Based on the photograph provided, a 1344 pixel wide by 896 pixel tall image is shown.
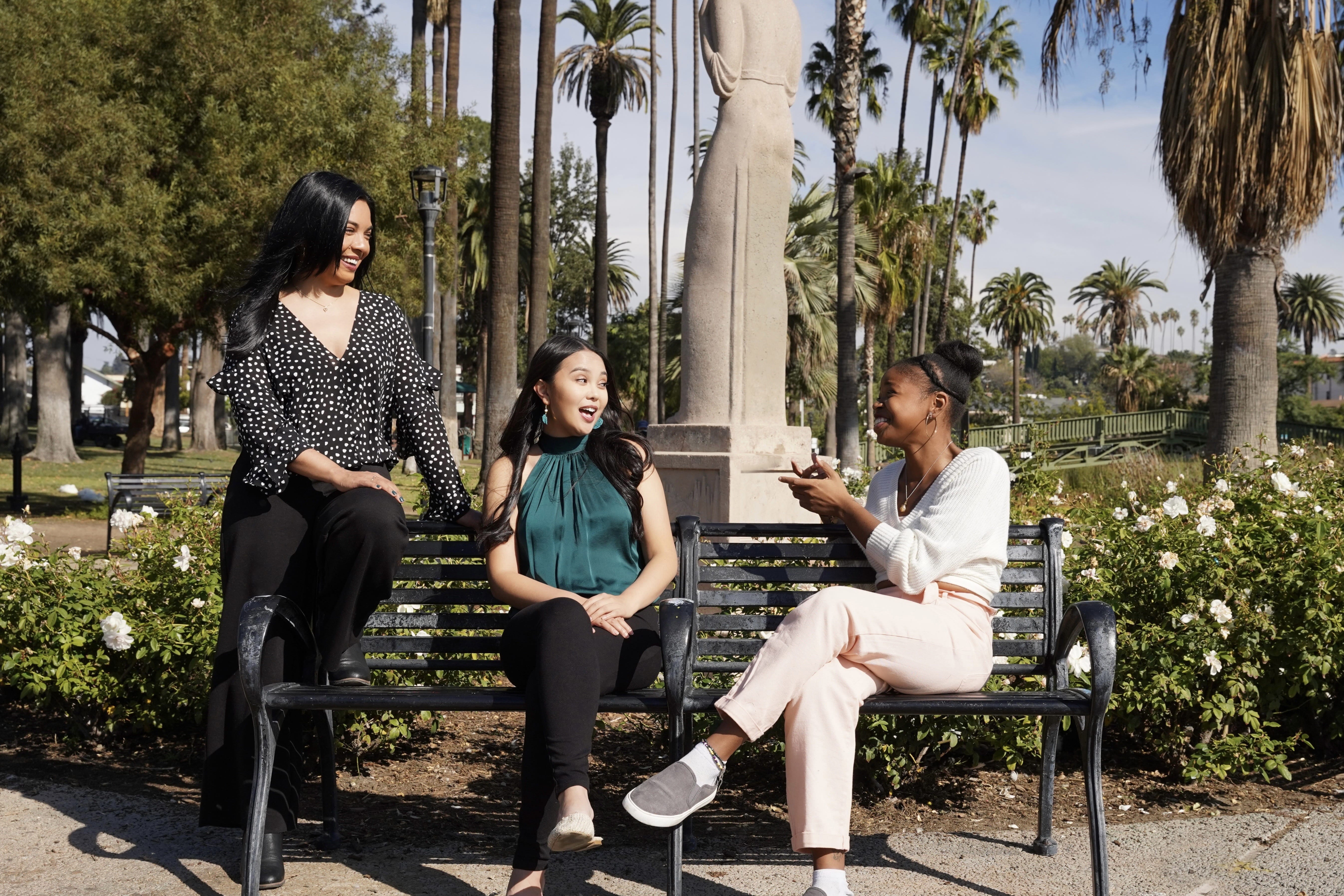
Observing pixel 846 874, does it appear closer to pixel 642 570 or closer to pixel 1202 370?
pixel 642 570

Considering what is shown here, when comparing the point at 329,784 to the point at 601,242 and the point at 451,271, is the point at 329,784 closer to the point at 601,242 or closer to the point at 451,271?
the point at 451,271

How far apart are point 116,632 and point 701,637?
2009mm

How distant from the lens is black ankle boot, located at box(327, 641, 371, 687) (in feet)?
10.8

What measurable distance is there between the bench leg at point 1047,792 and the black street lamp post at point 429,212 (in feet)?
37.0

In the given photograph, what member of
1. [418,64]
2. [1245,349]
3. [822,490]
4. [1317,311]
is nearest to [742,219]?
[822,490]

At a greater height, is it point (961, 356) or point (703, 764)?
point (961, 356)

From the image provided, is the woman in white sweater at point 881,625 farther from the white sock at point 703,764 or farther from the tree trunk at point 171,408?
the tree trunk at point 171,408

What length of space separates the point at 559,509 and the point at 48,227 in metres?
12.4

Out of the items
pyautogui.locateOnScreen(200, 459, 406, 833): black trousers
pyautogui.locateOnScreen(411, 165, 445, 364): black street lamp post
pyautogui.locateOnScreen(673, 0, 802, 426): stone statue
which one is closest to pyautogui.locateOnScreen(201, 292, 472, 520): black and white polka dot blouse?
pyautogui.locateOnScreen(200, 459, 406, 833): black trousers

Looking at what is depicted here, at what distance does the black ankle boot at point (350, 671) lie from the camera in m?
3.29

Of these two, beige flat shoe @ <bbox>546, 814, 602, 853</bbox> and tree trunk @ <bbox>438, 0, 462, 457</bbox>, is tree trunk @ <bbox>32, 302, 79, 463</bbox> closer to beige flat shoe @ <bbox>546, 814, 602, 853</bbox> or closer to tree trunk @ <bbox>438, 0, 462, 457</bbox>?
tree trunk @ <bbox>438, 0, 462, 457</bbox>

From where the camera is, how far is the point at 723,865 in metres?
3.46

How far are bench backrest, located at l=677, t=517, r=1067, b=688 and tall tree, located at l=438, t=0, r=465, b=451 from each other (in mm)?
14641

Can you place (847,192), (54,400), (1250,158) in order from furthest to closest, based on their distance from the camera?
(54,400), (847,192), (1250,158)
